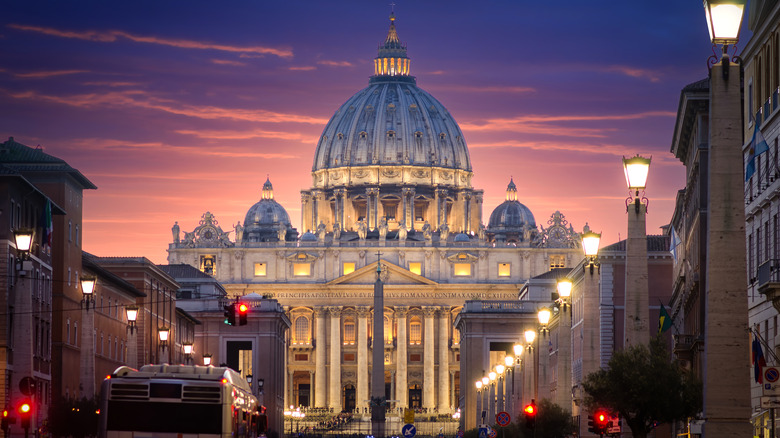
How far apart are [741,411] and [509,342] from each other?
394 ft

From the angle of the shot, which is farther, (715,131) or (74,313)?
(74,313)

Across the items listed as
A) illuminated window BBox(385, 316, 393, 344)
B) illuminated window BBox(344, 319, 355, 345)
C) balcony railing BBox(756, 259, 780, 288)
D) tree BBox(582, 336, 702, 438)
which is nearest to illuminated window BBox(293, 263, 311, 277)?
illuminated window BBox(344, 319, 355, 345)

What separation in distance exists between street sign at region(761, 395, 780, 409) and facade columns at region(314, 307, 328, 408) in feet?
506

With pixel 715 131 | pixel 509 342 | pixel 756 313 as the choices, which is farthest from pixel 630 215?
pixel 509 342

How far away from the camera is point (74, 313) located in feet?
223

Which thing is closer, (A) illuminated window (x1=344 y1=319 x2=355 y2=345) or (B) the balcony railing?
(B) the balcony railing

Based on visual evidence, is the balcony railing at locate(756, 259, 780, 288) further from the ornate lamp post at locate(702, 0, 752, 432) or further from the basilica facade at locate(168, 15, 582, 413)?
the basilica facade at locate(168, 15, 582, 413)

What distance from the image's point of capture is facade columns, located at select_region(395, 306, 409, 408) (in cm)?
18600

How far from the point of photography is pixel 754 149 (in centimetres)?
3331

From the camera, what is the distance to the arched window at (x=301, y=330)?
620 ft

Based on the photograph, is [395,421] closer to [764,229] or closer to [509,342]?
[509,342]

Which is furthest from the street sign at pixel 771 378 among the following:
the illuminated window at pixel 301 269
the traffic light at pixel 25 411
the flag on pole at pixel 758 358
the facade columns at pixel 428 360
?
the illuminated window at pixel 301 269

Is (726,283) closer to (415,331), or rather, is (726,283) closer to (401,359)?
(401,359)

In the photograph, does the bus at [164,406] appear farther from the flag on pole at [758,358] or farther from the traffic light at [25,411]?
the flag on pole at [758,358]
